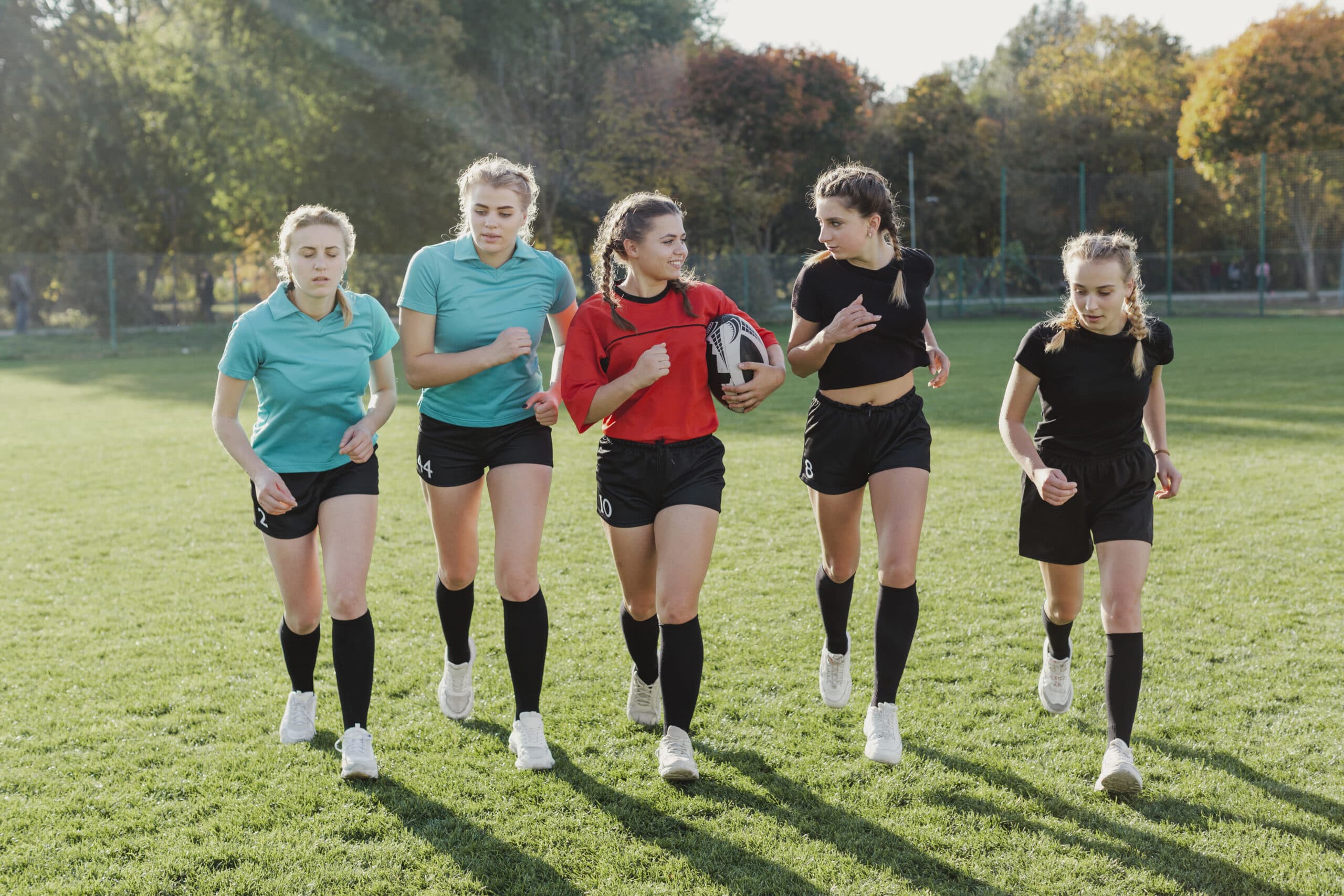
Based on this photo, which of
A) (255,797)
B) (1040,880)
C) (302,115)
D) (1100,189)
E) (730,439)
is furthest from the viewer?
(1100,189)

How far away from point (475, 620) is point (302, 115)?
30.2 metres

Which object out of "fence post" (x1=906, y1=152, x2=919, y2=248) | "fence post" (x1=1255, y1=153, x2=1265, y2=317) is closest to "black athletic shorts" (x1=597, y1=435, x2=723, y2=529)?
"fence post" (x1=1255, y1=153, x2=1265, y2=317)

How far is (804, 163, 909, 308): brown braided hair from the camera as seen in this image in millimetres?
4109

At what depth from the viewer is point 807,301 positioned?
431 cm

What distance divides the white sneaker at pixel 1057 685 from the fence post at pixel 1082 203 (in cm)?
3576

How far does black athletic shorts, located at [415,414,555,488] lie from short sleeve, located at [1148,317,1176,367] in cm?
213

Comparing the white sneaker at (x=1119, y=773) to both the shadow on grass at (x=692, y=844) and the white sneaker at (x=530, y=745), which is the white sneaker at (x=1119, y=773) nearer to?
the shadow on grass at (x=692, y=844)

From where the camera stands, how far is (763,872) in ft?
10.7

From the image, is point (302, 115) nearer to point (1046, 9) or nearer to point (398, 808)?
point (398, 808)

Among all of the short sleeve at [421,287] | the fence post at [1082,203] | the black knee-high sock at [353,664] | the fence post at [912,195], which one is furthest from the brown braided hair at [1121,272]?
the fence post at [912,195]

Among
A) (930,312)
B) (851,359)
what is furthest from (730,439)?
(930,312)

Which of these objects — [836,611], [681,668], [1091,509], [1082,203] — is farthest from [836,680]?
[1082,203]

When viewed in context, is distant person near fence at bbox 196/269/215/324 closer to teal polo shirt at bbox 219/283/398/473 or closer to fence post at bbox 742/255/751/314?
fence post at bbox 742/255/751/314

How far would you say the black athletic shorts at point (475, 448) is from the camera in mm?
4141
